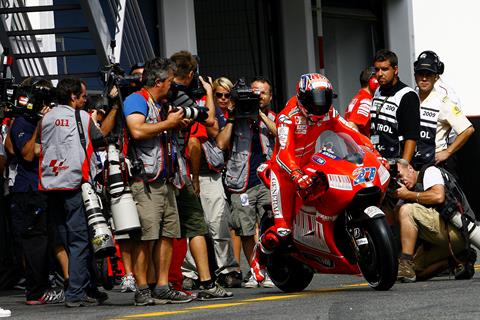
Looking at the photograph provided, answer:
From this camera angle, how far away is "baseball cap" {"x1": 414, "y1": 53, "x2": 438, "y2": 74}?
13.6 m

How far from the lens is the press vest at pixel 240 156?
13.9 m

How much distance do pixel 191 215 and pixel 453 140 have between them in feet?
11.8

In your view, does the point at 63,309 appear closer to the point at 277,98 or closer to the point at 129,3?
the point at 129,3

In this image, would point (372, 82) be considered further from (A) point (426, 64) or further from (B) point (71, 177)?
(B) point (71, 177)

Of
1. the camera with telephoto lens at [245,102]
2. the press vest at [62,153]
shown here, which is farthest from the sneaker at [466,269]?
the press vest at [62,153]

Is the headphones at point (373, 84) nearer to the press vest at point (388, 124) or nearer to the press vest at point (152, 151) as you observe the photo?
the press vest at point (388, 124)

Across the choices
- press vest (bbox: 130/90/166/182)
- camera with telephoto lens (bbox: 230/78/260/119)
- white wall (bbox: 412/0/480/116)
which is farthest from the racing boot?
white wall (bbox: 412/0/480/116)

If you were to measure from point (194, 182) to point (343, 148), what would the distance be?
2.19 metres

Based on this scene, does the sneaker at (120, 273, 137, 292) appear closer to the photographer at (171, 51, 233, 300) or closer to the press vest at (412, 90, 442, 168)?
the photographer at (171, 51, 233, 300)

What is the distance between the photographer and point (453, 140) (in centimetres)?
1477

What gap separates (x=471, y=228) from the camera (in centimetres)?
1289

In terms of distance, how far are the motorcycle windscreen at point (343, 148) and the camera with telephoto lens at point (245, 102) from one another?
2.01 m

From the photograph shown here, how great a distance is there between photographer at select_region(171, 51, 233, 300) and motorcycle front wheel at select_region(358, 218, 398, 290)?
4.51ft

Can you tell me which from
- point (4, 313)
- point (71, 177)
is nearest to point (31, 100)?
point (71, 177)
